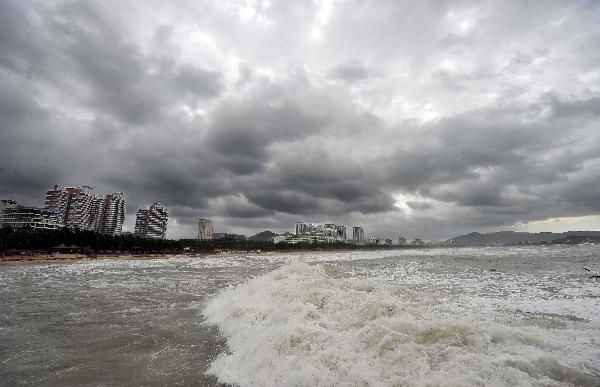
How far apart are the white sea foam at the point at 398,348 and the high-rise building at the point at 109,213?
196m

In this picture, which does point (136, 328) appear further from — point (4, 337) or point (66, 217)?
point (66, 217)

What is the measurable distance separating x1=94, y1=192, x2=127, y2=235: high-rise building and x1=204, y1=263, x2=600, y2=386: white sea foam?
19617cm

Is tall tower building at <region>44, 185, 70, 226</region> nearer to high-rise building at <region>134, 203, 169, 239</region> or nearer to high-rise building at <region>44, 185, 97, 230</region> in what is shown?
high-rise building at <region>44, 185, 97, 230</region>

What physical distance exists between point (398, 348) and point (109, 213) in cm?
20506

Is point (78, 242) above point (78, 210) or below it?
below

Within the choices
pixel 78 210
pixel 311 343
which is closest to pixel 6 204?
pixel 78 210

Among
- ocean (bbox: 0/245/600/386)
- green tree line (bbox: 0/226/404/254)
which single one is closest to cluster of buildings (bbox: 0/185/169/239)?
green tree line (bbox: 0/226/404/254)

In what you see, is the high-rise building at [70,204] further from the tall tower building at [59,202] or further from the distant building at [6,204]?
the distant building at [6,204]

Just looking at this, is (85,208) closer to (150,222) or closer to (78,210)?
(78,210)

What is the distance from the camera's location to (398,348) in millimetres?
5879

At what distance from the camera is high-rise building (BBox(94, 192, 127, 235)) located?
180 m

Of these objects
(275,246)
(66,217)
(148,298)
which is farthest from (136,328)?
(66,217)

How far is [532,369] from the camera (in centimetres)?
504

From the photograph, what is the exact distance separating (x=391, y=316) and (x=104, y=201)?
669 ft
